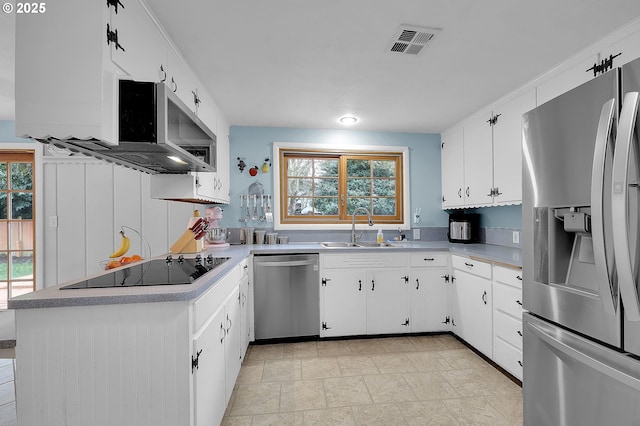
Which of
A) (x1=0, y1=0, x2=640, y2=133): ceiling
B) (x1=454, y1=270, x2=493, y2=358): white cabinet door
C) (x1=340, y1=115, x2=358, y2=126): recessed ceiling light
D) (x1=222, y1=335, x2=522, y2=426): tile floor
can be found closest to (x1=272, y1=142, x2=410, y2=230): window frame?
(x1=340, y1=115, x2=358, y2=126): recessed ceiling light

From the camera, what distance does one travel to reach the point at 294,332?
2842 millimetres

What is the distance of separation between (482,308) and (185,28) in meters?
2.86

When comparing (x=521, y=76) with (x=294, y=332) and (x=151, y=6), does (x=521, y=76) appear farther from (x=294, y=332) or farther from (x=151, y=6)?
(x=294, y=332)

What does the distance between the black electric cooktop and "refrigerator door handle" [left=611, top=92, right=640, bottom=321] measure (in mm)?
1542

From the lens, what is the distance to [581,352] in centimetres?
107

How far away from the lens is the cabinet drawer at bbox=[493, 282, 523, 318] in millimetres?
2043

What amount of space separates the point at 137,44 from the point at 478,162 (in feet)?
9.45

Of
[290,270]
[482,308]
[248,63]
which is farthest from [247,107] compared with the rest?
[482,308]

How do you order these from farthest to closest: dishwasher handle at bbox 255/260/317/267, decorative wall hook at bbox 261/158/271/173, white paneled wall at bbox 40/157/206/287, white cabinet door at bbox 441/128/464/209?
decorative wall hook at bbox 261/158/271/173
white cabinet door at bbox 441/128/464/209
white paneled wall at bbox 40/157/206/287
dishwasher handle at bbox 255/260/317/267

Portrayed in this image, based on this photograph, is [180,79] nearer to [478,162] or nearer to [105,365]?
[105,365]

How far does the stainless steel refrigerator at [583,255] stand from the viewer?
886mm

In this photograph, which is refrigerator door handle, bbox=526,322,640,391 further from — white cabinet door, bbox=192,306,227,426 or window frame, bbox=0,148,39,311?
window frame, bbox=0,148,39,311

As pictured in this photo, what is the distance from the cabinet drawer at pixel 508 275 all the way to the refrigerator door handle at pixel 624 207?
1207 mm

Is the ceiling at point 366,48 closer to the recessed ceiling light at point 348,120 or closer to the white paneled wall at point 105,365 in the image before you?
the recessed ceiling light at point 348,120
